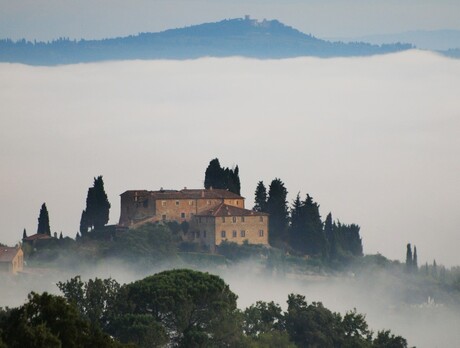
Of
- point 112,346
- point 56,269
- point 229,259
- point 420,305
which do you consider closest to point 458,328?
point 420,305

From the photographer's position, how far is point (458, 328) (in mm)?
146625

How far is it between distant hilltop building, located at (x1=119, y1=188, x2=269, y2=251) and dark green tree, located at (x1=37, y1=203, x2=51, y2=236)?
5495mm

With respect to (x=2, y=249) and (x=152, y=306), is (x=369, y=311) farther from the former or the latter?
(x=152, y=306)

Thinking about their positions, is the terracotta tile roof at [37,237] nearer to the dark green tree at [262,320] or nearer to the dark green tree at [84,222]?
the dark green tree at [84,222]

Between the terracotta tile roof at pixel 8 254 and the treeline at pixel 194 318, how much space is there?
146 ft

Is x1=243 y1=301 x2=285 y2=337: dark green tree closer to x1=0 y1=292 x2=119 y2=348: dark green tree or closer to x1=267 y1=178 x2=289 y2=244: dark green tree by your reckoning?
x1=0 y1=292 x2=119 y2=348: dark green tree

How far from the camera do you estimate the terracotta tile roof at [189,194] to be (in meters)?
139

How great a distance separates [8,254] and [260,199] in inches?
691

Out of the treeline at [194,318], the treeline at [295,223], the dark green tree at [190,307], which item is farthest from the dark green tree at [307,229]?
the dark green tree at [190,307]

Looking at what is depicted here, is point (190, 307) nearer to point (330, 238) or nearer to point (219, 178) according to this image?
point (219, 178)

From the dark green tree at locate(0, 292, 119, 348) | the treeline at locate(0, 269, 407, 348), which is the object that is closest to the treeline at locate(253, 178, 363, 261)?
the treeline at locate(0, 269, 407, 348)

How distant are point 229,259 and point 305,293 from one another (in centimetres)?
811

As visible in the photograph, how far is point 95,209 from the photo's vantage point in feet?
458

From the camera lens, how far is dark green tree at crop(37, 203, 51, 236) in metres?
143
